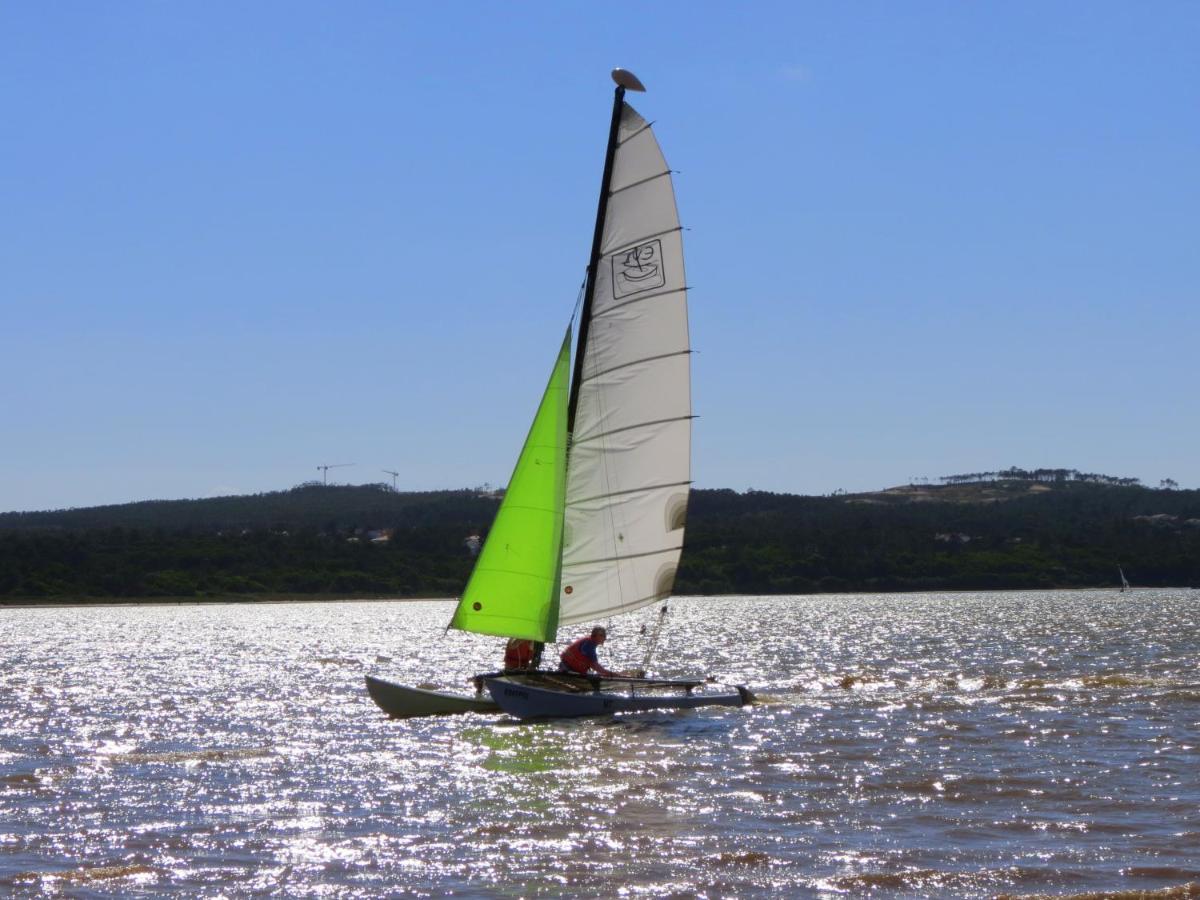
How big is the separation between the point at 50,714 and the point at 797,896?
80.3 ft

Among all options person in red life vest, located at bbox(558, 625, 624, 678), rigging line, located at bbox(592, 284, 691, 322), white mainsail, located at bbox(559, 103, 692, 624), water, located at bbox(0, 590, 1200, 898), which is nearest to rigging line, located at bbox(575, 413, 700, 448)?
white mainsail, located at bbox(559, 103, 692, 624)

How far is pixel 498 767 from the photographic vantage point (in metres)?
23.5

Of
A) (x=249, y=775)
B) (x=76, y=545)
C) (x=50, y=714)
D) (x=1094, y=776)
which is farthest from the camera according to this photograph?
(x=76, y=545)

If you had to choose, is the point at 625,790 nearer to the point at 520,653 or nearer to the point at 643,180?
the point at 520,653

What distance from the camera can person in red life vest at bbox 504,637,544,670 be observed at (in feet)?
95.1

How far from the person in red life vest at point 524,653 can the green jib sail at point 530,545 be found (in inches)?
19.0

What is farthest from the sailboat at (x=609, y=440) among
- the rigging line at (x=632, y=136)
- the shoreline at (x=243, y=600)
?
the shoreline at (x=243, y=600)

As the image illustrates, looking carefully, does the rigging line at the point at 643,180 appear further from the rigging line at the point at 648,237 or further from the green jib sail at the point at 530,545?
the green jib sail at the point at 530,545

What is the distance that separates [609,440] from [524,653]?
4.23 m

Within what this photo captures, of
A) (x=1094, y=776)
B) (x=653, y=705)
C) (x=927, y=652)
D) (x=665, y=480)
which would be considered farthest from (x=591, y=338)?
(x=927, y=652)

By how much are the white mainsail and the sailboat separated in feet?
0.06

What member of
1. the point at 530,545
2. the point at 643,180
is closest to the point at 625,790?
the point at 530,545

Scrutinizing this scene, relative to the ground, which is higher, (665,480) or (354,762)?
(665,480)

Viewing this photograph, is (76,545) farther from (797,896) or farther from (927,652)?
(797,896)
